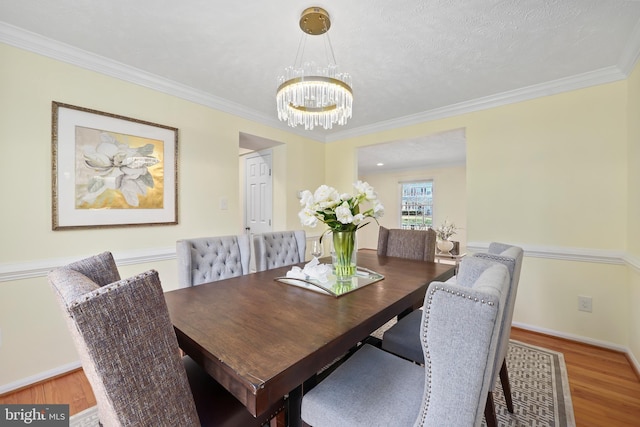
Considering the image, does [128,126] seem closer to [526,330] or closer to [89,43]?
[89,43]

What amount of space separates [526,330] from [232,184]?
134 inches


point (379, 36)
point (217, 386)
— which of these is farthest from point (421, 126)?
point (217, 386)

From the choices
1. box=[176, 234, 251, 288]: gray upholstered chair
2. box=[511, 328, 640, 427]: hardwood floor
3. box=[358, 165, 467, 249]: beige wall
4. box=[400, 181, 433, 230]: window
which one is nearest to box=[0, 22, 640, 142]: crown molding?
box=[176, 234, 251, 288]: gray upholstered chair

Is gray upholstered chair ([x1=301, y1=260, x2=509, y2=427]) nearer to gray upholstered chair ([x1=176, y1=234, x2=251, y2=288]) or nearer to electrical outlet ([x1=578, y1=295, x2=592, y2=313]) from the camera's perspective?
gray upholstered chair ([x1=176, y1=234, x2=251, y2=288])

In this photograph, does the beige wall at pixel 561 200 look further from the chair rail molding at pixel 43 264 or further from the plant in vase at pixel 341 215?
the chair rail molding at pixel 43 264

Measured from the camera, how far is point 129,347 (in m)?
0.64

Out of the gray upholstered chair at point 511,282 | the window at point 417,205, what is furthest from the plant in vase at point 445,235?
the gray upholstered chair at point 511,282

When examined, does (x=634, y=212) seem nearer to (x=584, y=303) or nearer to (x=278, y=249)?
(x=584, y=303)

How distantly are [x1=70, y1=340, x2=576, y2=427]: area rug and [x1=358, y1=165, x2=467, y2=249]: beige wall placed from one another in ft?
12.8

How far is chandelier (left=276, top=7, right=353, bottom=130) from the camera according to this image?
62.9 inches

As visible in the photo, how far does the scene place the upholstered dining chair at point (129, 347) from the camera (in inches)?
23.4

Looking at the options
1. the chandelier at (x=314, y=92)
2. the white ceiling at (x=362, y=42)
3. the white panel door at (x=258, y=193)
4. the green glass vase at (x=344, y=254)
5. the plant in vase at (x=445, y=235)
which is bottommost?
the plant in vase at (x=445, y=235)

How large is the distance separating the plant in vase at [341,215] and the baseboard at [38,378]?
6.90 ft

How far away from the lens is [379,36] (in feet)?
5.92
